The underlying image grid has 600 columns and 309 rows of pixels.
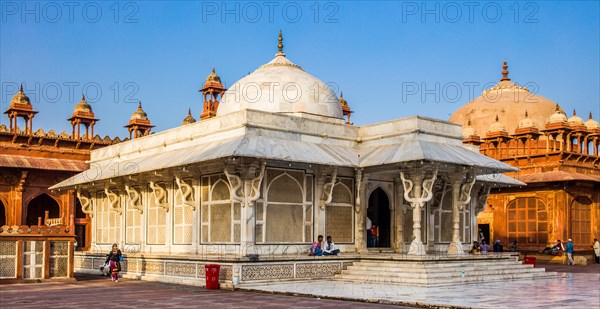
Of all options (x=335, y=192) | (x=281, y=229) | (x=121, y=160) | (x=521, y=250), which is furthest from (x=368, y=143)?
(x=521, y=250)

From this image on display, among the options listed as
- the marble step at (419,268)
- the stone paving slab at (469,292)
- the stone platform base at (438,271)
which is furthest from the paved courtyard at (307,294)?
the marble step at (419,268)

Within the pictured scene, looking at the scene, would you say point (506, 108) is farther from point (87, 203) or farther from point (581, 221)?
point (87, 203)

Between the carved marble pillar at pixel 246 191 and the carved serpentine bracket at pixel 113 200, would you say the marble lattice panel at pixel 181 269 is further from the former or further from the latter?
the carved serpentine bracket at pixel 113 200

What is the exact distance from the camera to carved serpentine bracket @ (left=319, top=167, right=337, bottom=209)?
71.1 feet

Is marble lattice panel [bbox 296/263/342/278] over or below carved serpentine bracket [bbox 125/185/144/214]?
below

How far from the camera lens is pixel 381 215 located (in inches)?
980

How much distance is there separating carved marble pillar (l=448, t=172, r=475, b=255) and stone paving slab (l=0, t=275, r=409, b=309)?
7.23 meters

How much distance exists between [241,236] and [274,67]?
27.5 ft

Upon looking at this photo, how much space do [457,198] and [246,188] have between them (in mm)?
6598

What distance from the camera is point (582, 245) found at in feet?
113

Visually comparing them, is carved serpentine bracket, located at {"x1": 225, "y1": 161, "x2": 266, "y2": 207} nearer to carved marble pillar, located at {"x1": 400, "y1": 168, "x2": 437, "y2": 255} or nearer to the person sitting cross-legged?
the person sitting cross-legged

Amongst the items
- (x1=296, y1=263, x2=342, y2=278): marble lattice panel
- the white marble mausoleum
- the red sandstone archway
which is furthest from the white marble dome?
the red sandstone archway

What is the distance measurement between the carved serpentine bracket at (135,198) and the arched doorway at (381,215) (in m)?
7.79

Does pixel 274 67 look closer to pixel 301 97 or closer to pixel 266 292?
pixel 301 97
